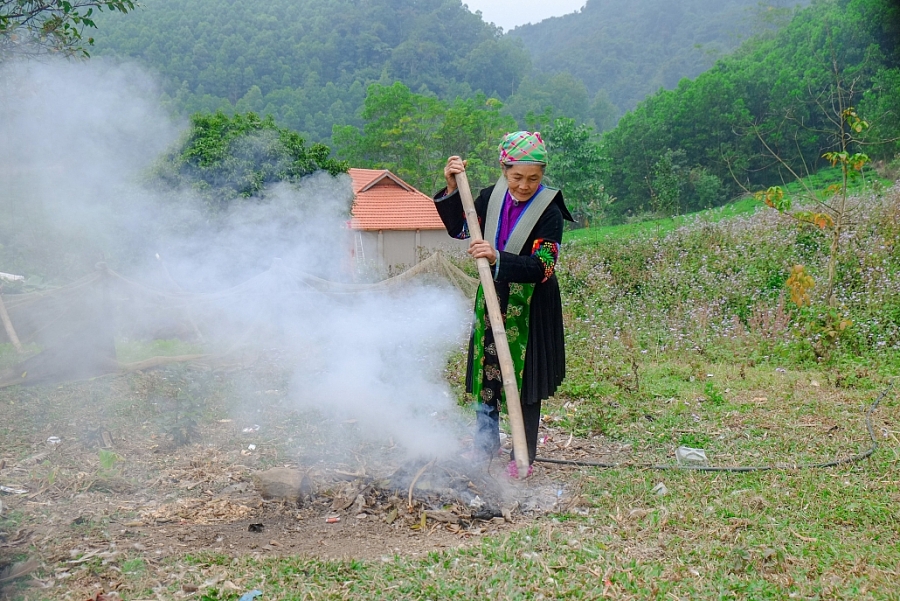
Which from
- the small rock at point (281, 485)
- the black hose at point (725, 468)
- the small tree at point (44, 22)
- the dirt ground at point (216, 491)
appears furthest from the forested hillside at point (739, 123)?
the small rock at point (281, 485)

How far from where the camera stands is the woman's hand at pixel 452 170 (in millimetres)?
3816

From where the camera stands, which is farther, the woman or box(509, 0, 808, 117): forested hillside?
box(509, 0, 808, 117): forested hillside

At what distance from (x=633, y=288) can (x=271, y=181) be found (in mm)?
5510

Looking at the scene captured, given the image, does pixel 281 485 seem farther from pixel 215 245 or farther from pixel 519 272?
pixel 215 245

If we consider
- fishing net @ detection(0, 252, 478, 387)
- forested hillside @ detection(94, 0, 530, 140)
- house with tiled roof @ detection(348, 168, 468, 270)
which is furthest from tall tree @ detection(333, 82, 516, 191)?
fishing net @ detection(0, 252, 478, 387)

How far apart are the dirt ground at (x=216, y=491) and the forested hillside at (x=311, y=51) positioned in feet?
20.2

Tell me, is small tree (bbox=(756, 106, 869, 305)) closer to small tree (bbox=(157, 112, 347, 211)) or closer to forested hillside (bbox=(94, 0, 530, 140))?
small tree (bbox=(157, 112, 347, 211))

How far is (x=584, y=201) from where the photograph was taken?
33438mm

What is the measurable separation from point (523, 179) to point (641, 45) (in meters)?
87.5

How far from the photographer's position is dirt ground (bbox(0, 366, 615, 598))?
3.18m

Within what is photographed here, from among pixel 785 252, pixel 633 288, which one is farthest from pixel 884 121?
pixel 633 288

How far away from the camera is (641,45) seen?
83375 mm

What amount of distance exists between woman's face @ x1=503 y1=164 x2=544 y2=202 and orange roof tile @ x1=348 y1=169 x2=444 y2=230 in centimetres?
1418

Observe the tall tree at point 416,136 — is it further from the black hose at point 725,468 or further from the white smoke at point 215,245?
the black hose at point 725,468
